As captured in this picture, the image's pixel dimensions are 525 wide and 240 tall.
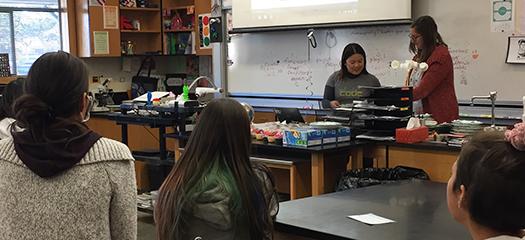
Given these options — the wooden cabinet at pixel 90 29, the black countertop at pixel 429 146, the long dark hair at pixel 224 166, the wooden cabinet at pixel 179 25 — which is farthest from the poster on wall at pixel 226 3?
the long dark hair at pixel 224 166

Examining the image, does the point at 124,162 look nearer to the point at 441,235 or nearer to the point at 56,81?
the point at 56,81

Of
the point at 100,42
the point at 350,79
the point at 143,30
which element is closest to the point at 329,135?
the point at 350,79

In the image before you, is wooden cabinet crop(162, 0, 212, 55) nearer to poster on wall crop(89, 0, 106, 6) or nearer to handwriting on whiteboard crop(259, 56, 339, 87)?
poster on wall crop(89, 0, 106, 6)

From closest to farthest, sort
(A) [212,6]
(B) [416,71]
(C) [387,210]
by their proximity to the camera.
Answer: (C) [387,210] < (B) [416,71] < (A) [212,6]

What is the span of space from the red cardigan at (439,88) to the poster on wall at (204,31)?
10.8 ft

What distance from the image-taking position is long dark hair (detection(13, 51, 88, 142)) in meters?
1.73

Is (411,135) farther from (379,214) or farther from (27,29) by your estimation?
(27,29)

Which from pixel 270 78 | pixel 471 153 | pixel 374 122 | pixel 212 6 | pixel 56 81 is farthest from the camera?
pixel 212 6

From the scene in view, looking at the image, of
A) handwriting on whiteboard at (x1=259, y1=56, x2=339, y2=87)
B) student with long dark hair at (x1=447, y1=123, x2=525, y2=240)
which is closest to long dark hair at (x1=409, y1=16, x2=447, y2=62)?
handwriting on whiteboard at (x1=259, y1=56, x2=339, y2=87)

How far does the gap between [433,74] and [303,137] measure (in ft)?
3.47

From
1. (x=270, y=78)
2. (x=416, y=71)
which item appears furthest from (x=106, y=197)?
(x=270, y=78)

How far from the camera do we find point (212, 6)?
716cm

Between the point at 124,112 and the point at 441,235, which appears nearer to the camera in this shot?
the point at 441,235

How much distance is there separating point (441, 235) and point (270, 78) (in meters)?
4.86
